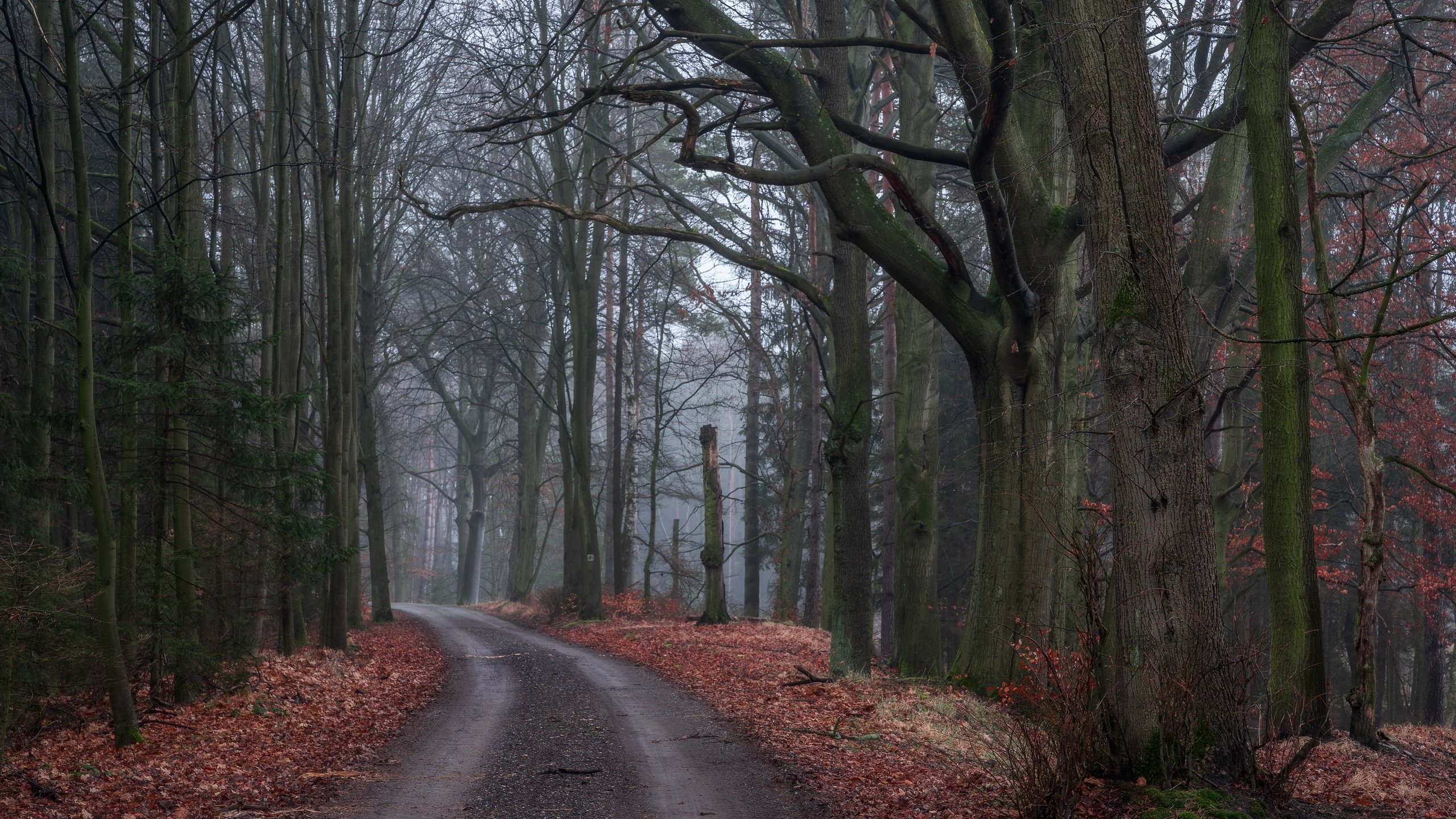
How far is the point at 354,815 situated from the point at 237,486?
5452 millimetres

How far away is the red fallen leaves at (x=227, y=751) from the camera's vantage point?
625 centimetres

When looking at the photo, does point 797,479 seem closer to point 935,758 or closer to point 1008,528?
point 1008,528

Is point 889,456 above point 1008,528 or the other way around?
above

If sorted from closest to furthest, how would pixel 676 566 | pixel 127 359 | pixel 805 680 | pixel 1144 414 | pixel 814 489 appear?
pixel 1144 414 < pixel 127 359 < pixel 805 680 < pixel 814 489 < pixel 676 566

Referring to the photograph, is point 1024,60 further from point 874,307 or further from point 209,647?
point 874,307

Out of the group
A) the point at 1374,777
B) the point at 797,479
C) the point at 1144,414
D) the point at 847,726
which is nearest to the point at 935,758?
the point at 847,726

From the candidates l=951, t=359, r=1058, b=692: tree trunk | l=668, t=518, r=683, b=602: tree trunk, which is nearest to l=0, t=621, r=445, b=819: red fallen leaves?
l=951, t=359, r=1058, b=692: tree trunk

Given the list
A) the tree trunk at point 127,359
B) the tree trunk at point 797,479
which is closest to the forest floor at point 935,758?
the tree trunk at point 127,359

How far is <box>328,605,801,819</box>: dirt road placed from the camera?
6043 mm

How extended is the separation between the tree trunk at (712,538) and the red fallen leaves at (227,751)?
7300 millimetres

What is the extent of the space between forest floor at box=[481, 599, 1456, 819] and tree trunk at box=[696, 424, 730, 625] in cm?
456

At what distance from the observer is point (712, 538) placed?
1908cm

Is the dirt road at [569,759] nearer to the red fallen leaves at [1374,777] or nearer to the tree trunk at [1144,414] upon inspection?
the tree trunk at [1144,414]

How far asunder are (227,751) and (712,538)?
11838mm
